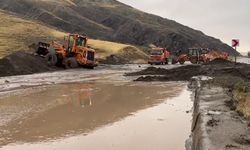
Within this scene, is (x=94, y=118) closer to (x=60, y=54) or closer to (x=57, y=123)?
(x=57, y=123)

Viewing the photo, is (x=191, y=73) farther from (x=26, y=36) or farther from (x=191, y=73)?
(x=26, y=36)

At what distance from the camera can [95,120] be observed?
13.4 meters

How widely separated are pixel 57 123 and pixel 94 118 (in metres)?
1.28

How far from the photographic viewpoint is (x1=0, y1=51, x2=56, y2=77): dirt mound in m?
33.8

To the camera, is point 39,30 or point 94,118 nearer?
point 94,118

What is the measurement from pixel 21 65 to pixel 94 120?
2424 cm

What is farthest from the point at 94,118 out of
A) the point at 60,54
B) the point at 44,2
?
the point at 44,2

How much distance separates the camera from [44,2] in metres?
120

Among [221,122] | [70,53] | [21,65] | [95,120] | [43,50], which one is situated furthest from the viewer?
[43,50]

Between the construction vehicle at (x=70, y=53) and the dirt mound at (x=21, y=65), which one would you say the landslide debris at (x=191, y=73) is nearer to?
the construction vehicle at (x=70, y=53)

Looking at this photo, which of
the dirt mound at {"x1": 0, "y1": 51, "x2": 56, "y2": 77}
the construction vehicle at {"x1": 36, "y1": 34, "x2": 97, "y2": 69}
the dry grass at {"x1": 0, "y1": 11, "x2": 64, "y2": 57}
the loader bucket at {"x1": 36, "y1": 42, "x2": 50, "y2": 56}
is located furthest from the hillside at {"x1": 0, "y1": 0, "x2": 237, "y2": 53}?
the dirt mound at {"x1": 0, "y1": 51, "x2": 56, "y2": 77}


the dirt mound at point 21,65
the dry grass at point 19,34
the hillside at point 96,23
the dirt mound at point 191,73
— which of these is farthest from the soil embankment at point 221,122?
the hillside at point 96,23

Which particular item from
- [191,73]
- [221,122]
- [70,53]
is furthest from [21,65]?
[221,122]

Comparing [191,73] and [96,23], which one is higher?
[96,23]
